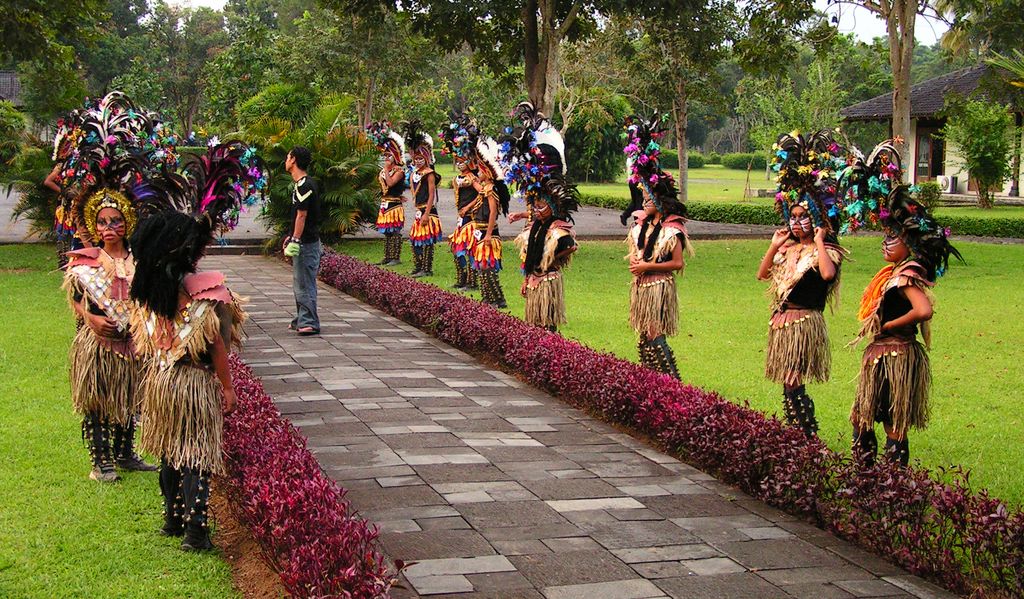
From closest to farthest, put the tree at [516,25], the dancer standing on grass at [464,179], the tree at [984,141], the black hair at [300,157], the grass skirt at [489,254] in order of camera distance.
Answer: the black hair at [300,157] < the grass skirt at [489,254] < the dancer standing on grass at [464,179] < the tree at [516,25] < the tree at [984,141]

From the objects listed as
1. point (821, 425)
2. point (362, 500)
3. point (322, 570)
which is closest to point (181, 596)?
point (322, 570)

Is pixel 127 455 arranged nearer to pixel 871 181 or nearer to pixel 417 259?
pixel 871 181

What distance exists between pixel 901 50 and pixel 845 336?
922 cm

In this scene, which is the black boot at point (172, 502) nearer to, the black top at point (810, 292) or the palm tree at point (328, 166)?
the black top at point (810, 292)

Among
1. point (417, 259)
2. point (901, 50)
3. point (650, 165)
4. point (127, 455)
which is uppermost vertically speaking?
point (901, 50)

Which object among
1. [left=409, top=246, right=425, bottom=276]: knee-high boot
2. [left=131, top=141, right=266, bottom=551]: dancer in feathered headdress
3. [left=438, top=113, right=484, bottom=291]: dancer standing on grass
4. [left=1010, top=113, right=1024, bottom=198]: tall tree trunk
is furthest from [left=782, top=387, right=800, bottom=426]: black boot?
[left=1010, top=113, right=1024, bottom=198]: tall tree trunk

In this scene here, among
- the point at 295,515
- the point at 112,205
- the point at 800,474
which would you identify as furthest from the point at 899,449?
the point at 112,205

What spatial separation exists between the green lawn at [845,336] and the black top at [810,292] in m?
0.86

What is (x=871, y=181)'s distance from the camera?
5.93 m

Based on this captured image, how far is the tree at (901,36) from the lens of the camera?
17875 millimetres

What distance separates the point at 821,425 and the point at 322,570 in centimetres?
450

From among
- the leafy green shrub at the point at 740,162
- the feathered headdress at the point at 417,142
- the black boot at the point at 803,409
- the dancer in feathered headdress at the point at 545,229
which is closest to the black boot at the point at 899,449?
the black boot at the point at 803,409

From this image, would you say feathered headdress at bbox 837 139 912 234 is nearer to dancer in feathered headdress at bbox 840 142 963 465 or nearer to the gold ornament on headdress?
dancer in feathered headdress at bbox 840 142 963 465

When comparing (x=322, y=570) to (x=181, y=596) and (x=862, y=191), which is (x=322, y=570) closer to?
(x=181, y=596)
